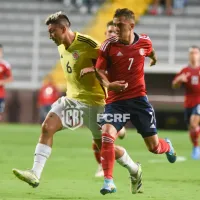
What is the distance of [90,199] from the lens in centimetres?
832

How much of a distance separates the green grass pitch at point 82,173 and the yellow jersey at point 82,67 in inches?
43.1

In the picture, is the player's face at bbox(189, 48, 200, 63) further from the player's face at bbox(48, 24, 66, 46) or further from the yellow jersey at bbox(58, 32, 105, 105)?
the player's face at bbox(48, 24, 66, 46)

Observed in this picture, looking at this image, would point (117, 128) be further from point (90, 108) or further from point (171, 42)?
point (171, 42)

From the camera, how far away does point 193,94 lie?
15828mm

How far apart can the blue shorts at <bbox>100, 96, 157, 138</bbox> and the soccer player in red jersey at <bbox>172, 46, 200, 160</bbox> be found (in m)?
6.01

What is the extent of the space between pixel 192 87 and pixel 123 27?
7.78 meters

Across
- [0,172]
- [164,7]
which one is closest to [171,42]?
[164,7]

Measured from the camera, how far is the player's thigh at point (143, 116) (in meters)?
8.80

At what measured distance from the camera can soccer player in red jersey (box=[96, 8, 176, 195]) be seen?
27.7ft

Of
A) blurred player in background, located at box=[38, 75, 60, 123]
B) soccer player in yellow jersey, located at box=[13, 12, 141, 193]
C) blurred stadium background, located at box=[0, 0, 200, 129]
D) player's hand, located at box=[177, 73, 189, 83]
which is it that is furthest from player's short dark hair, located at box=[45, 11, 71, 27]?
blurred stadium background, located at box=[0, 0, 200, 129]

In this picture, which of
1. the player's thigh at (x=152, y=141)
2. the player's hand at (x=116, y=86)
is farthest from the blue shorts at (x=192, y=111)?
the player's hand at (x=116, y=86)

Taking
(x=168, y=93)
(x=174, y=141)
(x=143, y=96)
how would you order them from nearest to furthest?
(x=143, y=96)
(x=174, y=141)
(x=168, y=93)

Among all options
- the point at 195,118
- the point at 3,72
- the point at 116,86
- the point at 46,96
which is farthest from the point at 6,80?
the point at 116,86

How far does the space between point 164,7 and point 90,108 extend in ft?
58.3
